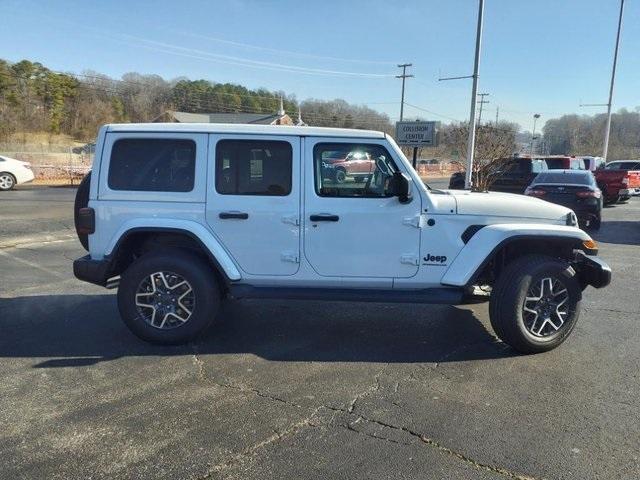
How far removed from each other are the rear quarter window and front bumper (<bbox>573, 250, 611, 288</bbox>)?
11.8ft

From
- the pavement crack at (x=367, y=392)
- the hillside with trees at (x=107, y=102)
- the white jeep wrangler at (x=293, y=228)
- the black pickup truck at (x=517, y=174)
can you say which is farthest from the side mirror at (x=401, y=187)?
the hillside with trees at (x=107, y=102)

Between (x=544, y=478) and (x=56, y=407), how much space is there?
3.09m

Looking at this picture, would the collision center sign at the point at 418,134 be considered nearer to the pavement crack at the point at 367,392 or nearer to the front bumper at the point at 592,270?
the front bumper at the point at 592,270

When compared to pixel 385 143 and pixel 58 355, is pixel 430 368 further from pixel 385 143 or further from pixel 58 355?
pixel 58 355

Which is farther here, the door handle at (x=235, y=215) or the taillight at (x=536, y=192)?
the taillight at (x=536, y=192)

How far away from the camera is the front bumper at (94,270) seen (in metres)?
4.43

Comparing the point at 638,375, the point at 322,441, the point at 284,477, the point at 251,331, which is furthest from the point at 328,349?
the point at 638,375

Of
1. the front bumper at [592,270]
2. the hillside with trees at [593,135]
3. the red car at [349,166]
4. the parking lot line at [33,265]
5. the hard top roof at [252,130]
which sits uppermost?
the hillside with trees at [593,135]

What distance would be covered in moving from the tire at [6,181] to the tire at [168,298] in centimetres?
1832

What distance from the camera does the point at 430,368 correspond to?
4117 millimetres

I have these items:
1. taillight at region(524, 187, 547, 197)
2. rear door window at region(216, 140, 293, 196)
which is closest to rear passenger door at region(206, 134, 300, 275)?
rear door window at region(216, 140, 293, 196)

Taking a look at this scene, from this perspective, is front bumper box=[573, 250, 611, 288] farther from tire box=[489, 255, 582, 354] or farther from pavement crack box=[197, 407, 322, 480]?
pavement crack box=[197, 407, 322, 480]

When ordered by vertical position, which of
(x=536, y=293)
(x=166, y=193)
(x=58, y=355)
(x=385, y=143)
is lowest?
(x=58, y=355)

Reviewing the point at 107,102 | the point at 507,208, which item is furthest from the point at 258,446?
the point at 107,102
